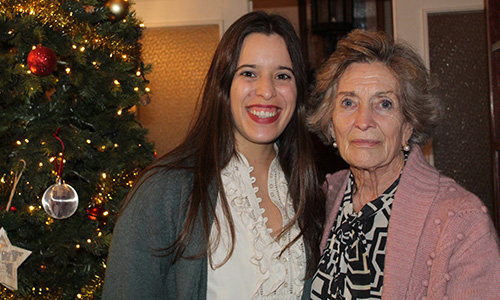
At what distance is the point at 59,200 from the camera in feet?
5.63

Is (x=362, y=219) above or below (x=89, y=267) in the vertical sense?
above

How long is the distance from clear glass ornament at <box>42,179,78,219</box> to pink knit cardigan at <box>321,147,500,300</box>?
113 cm

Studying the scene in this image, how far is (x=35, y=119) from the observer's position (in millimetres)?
1868

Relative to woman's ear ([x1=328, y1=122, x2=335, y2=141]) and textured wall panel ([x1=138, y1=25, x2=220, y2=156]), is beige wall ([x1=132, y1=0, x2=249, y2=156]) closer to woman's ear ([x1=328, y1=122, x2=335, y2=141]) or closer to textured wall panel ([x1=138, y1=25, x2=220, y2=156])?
textured wall panel ([x1=138, y1=25, x2=220, y2=156])

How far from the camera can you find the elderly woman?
49.8 inches

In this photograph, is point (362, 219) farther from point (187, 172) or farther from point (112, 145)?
point (112, 145)

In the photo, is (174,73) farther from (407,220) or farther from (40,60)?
(407,220)

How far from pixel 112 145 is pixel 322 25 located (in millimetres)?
3121

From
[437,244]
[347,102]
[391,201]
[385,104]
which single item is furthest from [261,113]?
[437,244]

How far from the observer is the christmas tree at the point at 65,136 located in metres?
1.75

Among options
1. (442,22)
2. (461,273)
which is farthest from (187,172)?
(442,22)

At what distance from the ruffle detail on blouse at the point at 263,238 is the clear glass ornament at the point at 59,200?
598mm

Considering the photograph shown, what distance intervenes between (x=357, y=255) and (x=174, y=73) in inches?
88.2

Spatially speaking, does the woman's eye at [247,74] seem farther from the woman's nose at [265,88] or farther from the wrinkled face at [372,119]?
the wrinkled face at [372,119]
